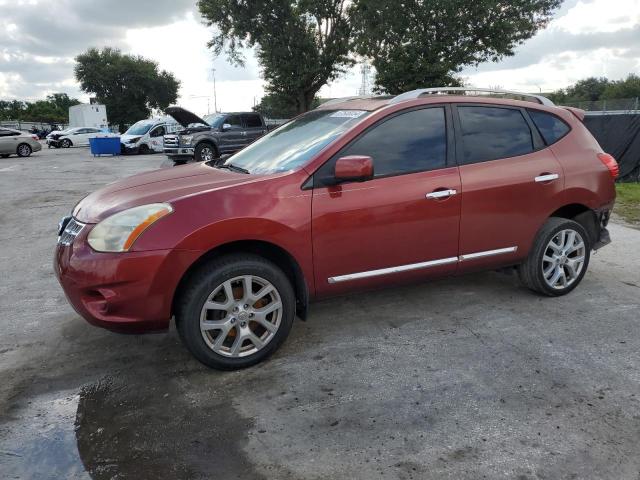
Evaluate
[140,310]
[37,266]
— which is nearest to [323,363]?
[140,310]

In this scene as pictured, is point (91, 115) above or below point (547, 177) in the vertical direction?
above

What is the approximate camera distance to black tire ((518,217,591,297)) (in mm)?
4336

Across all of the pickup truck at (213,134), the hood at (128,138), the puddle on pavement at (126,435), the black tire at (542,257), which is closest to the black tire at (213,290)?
the puddle on pavement at (126,435)

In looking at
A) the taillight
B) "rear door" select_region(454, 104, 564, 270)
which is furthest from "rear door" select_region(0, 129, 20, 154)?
the taillight

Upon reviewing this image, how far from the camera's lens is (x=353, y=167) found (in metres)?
3.31

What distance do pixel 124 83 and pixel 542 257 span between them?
192ft

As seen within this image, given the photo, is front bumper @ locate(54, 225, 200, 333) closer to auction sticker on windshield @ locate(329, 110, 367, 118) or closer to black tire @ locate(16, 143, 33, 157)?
auction sticker on windshield @ locate(329, 110, 367, 118)

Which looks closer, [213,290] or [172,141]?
[213,290]

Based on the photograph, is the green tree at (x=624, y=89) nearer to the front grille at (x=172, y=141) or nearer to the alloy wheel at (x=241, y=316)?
the front grille at (x=172, y=141)

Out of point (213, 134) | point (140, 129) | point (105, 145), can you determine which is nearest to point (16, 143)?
point (105, 145)

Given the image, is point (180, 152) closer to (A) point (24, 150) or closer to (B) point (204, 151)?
(B) point (204, 151)

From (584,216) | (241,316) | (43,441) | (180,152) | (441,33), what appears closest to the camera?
(43,441)

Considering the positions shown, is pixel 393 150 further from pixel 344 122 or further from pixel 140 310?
pixel 140 310

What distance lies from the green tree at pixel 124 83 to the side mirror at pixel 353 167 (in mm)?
57416
